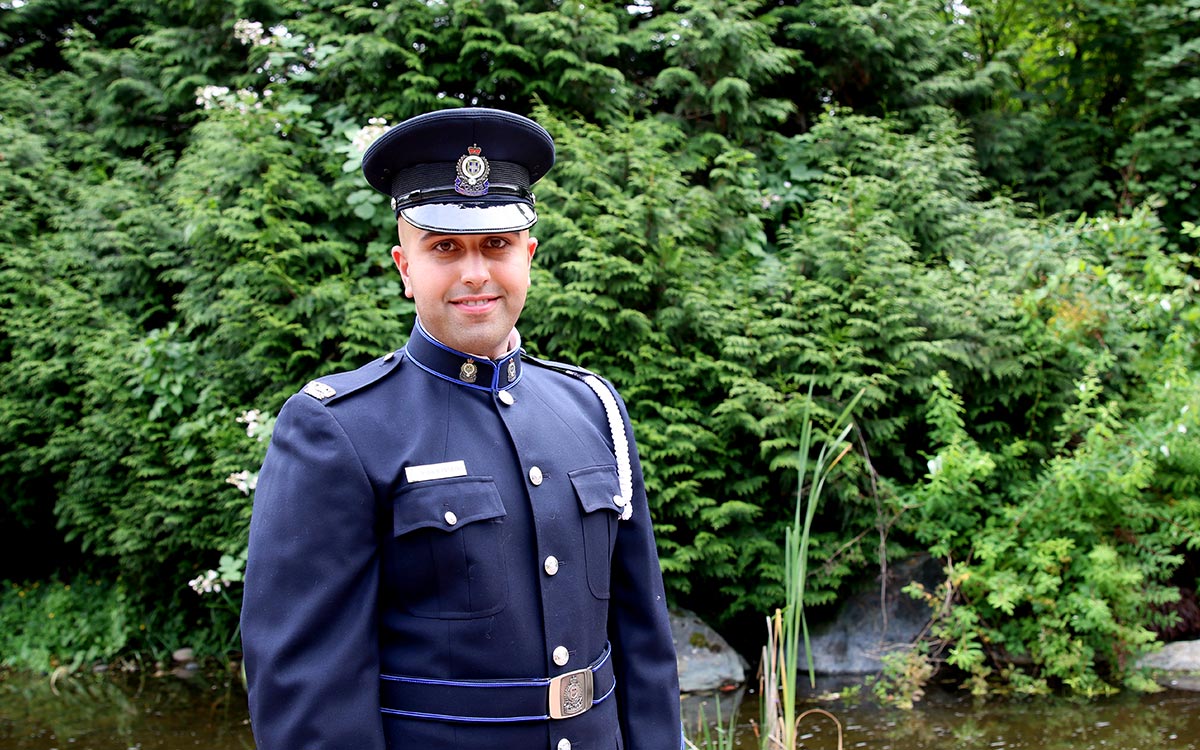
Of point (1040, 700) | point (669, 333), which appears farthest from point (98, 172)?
point (1040, 700)

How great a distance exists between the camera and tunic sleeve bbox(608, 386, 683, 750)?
1845 mm

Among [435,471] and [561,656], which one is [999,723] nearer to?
[561,656]

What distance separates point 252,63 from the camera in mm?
6145

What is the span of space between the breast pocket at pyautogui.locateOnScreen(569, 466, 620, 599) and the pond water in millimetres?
2219

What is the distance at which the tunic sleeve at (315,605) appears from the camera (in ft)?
4.74

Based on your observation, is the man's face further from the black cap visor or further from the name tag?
the name tag

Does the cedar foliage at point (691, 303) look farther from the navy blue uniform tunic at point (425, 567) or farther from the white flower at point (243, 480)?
the navy blue uniform tunic at point (425, 567)

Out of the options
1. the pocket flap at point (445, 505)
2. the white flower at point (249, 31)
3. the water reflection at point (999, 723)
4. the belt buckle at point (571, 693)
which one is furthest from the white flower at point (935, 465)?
the white flower at point (249, 31)

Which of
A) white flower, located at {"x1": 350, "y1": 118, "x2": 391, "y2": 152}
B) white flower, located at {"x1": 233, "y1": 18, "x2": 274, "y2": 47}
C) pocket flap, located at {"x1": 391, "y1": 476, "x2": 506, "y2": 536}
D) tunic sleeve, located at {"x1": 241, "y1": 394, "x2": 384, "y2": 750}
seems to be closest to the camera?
tunic sleeve, located at {"x1": 241, "y1": 394, "x2": 384, "y2": 750}

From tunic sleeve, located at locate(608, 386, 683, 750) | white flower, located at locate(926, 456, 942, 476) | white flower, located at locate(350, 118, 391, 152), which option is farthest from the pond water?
white flower, located at locate(350, 118, 391, 152)

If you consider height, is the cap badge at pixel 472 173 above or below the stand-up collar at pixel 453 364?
above

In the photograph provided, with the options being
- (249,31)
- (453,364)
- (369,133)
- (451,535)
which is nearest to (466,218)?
(453,364)

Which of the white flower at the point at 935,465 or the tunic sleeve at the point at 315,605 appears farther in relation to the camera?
the white flower at the point at 935,465

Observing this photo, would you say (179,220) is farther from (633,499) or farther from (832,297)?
(633,499)
